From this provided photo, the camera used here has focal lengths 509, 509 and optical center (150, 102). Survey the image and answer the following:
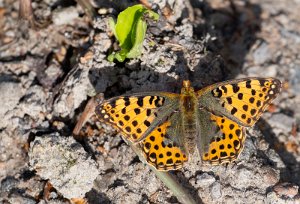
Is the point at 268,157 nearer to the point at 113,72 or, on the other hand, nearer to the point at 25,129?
the point at 113,72

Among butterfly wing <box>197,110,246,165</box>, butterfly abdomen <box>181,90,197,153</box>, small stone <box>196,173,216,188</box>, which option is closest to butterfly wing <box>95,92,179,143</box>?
butterfly abdomen <box>181,90,197,153</box>

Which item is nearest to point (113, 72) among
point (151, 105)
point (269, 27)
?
point (151, 105)

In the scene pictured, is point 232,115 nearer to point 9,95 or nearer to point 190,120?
point 190,120

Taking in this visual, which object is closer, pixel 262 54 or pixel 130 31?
pixel 130 31

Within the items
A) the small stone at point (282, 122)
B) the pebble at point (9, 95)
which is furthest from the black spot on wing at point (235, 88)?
the pebble at point (9, 95)

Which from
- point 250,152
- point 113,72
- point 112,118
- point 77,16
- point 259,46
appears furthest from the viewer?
point 259,46

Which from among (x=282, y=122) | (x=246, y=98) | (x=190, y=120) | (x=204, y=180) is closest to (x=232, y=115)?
(x=246, y=98)

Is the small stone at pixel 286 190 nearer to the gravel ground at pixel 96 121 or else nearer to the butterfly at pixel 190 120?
the gravel ground at pixel 96 121

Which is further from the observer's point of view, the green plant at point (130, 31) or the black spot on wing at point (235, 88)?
the green plant at point (130, 31)
